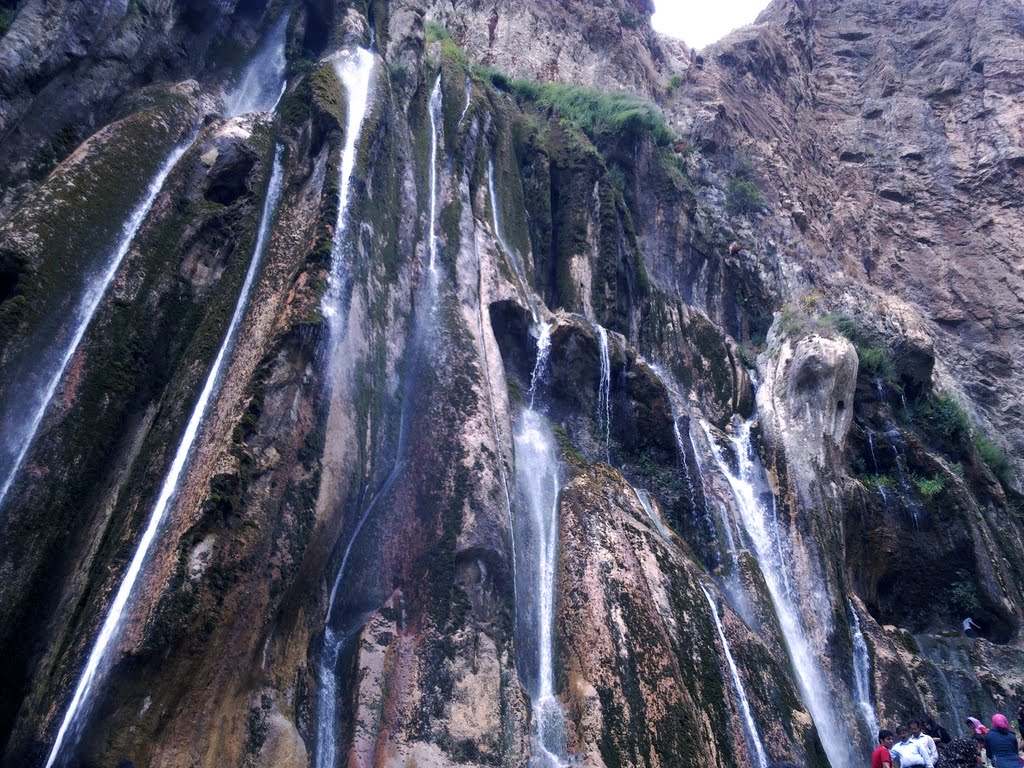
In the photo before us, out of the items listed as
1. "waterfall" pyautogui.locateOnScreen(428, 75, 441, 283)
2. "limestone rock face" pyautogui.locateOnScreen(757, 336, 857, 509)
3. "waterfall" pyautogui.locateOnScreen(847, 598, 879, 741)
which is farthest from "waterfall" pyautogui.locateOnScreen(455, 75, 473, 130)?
"waterfall" pyautogui.locateOnScreen(847, 598, 879, 741)

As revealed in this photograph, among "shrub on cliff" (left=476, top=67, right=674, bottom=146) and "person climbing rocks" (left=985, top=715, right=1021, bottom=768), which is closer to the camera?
"person climbing rocks" (left=985, top=715, right=1021, bottom=768)

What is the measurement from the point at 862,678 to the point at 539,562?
7.05 metres

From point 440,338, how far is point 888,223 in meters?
24.7

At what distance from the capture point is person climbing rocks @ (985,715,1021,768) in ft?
25.4

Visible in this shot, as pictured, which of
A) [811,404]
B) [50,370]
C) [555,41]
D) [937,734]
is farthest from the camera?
[555,41]

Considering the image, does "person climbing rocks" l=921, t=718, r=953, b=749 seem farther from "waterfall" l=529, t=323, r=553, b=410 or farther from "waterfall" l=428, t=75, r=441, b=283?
"waterfall" l=428, t=75, r=441, b=283

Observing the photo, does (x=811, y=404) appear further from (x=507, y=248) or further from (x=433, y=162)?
(x=433, y=162)

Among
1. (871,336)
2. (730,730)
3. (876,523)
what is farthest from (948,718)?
(871,336)

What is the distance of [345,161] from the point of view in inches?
556

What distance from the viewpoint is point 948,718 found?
14.5 meters

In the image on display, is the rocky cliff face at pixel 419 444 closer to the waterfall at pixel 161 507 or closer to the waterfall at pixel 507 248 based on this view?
the waterfall at pixel 161 507

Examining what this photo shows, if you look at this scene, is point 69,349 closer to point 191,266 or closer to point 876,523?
point 191,266

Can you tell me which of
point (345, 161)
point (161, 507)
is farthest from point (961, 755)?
point (345, 161)

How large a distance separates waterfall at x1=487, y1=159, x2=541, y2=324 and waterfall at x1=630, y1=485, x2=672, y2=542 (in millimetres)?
4454
